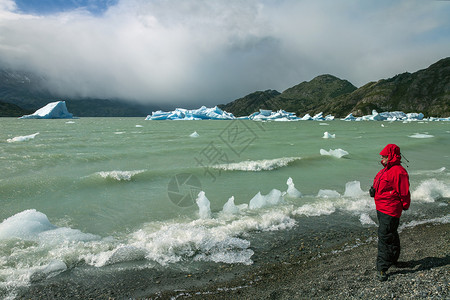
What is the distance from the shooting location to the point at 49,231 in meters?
6.27

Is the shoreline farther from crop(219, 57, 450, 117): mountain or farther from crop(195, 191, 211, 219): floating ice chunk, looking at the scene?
crop(219, 57, 450, 117): mountain

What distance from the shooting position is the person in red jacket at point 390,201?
3828 millimetres

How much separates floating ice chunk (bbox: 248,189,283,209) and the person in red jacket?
418 centimetres

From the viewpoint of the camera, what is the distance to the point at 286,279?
4.26 meters

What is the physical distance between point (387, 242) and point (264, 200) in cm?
429

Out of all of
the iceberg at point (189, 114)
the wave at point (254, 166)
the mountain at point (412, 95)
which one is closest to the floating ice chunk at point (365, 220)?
the wave at point (254, 166)

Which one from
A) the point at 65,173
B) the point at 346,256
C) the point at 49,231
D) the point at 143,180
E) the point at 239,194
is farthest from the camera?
the point at 65,173

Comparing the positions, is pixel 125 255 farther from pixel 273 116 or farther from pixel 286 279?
pixel 273 116

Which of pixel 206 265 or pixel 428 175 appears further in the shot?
pixel 428 175

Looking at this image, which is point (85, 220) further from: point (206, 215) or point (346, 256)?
point (346, 256)

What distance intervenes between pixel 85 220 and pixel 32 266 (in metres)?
2.73

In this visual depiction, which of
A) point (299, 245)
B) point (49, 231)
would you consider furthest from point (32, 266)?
point (299, 245)

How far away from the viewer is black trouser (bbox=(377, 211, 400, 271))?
13.0ft

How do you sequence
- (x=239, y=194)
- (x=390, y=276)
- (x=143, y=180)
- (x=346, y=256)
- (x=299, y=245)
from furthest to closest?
1. (x=143, y=180)
2. (x=239, y=194)
3. (x=299, y=245)
4. (x=346, y=256)
5. (x=390, y=276)
